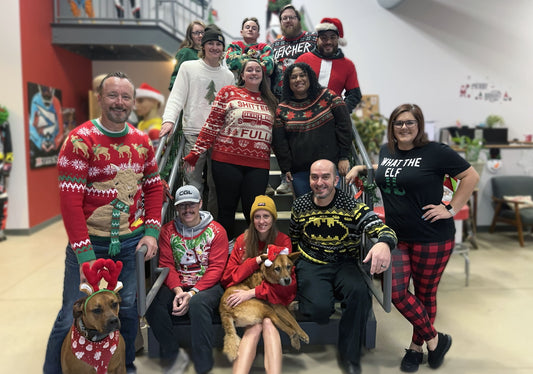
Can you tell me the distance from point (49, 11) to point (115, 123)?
6093 millimetres

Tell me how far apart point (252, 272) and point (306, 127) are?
3.41 ft

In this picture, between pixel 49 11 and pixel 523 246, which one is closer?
pixel 523 246

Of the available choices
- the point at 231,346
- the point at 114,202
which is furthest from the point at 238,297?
the point at 114,202

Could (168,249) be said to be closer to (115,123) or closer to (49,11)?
(115,123)

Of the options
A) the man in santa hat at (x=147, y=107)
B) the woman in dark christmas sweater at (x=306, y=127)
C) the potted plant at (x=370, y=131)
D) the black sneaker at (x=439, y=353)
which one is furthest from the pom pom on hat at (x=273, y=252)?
the potted plant at (x=370, y=131)

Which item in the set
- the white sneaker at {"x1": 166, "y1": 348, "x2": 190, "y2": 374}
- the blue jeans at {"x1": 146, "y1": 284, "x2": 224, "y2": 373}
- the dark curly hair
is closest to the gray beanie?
the dark curly hair

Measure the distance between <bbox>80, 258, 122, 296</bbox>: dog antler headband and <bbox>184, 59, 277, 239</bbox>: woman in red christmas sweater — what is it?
3.73 ft

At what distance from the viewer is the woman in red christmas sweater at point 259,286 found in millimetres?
2400

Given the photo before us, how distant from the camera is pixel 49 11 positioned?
22.3 ft

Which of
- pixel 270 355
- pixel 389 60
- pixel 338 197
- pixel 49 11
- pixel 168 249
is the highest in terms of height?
pixel 49 11

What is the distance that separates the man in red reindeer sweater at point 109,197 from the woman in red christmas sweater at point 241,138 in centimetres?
77

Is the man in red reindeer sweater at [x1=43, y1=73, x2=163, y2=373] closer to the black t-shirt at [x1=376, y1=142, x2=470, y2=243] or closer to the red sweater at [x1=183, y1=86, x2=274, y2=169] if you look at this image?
the red sweater at [x1=183, y1=86, x2=274, y2=169]

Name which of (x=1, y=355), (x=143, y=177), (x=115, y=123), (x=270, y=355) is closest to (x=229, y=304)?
(x=270, y=355)

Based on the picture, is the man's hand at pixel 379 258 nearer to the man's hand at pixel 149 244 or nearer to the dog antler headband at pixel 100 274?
the man's hand at pixel 149 244
